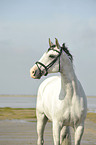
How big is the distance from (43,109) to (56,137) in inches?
52.4

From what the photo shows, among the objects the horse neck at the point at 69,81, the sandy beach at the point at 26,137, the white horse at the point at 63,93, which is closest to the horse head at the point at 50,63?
the white horse at the point at 63,93

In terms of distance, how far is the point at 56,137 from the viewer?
5230 mm

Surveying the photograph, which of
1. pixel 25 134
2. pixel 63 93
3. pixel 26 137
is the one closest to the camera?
pixel 63 93

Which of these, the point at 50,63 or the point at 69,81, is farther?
the point at 69,81

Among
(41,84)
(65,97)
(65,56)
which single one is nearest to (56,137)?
(65,97)

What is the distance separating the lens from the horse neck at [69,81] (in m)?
5.09

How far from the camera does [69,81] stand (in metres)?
5.14

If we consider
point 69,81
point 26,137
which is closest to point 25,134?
point 26,137

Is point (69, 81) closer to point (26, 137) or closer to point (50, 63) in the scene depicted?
point (50, 63)

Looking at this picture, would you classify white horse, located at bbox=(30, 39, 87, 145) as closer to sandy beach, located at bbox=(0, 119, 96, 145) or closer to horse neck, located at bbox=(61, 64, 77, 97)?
horse neck, located at bbox=(61, 64, 77, 97)

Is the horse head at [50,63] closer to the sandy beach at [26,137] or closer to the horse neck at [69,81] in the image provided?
the horse neck at [69,81]

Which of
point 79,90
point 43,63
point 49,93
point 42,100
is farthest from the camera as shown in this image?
point 42,100

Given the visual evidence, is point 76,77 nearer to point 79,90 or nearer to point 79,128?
point 79,90

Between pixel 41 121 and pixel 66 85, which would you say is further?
pixel 41 121
